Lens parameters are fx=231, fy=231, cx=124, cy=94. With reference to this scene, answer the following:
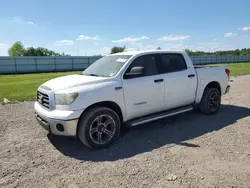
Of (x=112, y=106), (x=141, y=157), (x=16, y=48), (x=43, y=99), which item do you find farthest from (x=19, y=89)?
(x=16, y=48)

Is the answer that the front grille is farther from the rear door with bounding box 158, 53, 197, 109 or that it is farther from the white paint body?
the rear door with bounding box 158, 53, 197, 109

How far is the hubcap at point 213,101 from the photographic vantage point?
6645mm

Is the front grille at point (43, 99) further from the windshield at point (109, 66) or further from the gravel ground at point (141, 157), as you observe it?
the windshield at point (109, 66)

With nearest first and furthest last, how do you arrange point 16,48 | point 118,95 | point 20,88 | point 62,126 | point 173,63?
point 62,126 → point 118,95 → point 173,63 → point 20,88 → point 16,48

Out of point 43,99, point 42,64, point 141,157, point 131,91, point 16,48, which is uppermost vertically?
point 16,48

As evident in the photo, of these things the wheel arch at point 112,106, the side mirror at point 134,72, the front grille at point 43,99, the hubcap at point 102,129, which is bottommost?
the hubcap at point 102,129

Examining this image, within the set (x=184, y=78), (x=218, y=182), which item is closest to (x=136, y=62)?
(x=184, y=78)

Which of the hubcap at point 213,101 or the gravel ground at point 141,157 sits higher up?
the hubcap at point 213,101

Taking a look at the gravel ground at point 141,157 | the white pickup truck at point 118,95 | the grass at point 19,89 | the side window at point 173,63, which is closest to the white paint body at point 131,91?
the white pickup truck at point 118,95

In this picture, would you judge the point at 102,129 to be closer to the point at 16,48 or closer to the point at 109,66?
the point at 109,66

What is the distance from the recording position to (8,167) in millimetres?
3859

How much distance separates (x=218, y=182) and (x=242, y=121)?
3.38 metres

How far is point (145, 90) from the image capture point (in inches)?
200

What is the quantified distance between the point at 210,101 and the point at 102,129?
11.8 feet
